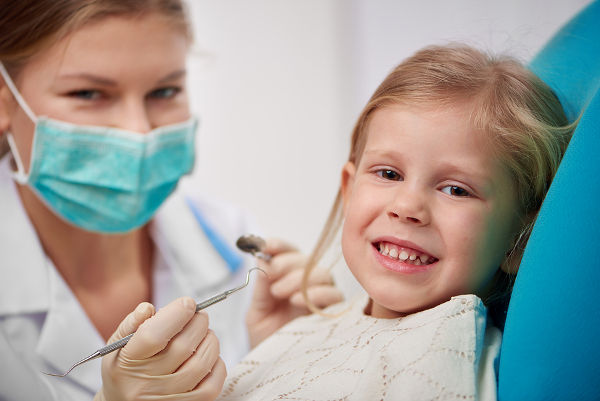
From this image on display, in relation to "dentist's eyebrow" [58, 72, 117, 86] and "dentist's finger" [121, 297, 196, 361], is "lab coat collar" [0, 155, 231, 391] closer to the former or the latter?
"dentist's eyebrow" [58, 72, 117, 86]

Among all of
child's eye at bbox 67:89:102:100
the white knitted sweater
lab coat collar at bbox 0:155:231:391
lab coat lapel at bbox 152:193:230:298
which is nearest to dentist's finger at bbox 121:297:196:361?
the white knitted sweater

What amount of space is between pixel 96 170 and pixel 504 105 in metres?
0.95

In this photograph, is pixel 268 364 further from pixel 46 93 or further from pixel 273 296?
pixel 46 93

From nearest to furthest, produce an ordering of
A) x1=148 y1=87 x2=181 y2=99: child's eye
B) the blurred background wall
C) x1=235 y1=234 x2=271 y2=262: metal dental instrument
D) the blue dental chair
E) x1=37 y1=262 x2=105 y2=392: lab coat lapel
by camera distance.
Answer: the blue dental chair, x1=235 y1=234 x2=271 y2=262: metal dental instrument, x1=37 y1=262 x2=105 y2=392: lab coat lapel, x1=148 y1=87 x2=181 y2=99: child's eye, the blurred background wall

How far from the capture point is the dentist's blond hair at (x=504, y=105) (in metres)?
0.93

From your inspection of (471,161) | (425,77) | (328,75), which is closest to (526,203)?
(471,161)

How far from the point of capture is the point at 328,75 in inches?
109

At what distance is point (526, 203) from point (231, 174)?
6.88 ft

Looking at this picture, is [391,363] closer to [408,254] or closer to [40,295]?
[408,254]

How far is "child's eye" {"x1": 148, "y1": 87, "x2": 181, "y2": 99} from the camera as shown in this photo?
1466 mm

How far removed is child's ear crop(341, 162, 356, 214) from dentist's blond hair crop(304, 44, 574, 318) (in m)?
0.11

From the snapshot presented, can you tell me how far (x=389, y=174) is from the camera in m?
1.00

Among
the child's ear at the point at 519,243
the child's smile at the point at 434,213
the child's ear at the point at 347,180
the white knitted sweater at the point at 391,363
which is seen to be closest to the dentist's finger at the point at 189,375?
the white knitted sweater at the point at 391,363

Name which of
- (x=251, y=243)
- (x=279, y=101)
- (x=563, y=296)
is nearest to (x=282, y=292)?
(x=251, y=243)
